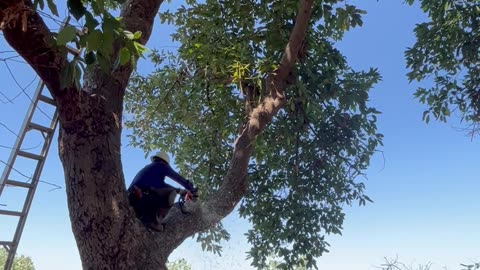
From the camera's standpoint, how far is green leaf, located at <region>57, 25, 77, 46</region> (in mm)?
1261

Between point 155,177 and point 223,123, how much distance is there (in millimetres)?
1708

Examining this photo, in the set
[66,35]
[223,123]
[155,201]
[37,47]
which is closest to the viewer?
[66,35]

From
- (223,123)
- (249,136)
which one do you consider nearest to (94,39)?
(249,136)

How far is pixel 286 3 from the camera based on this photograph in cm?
398

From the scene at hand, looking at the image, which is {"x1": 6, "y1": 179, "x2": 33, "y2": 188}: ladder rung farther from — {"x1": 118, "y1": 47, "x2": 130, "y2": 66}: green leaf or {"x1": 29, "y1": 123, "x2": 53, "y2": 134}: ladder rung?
{"x1": 118, "y1": 47, "x2": 130, "y2": 66}: green leaf

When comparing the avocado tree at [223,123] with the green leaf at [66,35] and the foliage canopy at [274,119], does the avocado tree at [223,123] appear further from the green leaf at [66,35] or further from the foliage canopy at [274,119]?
the green leaf at [66,35]

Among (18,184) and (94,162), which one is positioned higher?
(18,184)

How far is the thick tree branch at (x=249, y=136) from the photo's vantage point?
365 centimetres

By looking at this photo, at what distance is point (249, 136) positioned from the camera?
159 inches

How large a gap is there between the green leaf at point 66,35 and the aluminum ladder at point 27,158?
264cm

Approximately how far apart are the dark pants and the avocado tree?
14 centimetres

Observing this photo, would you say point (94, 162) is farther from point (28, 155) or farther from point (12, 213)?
point (12, 213)

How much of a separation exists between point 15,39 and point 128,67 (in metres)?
0.83

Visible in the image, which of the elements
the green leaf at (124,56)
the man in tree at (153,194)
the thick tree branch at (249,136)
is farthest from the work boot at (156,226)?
the green leaf at (124,56)
